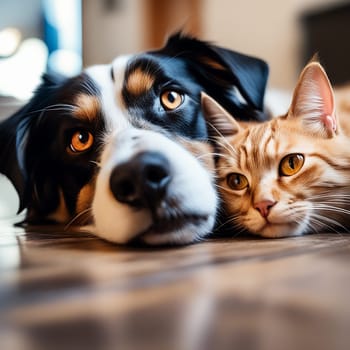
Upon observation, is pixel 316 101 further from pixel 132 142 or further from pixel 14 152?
pixel 14 152

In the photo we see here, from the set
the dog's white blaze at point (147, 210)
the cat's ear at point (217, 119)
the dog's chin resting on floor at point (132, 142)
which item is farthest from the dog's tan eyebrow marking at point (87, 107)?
the cat's ear at point (217, 119)

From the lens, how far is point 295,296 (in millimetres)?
494

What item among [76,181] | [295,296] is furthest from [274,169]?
[295,296]

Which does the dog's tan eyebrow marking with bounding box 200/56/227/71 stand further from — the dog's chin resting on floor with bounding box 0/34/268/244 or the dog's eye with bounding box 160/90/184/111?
the dog's eye with bounding box 160/90/184/111

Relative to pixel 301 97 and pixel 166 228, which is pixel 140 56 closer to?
pixel 301 97

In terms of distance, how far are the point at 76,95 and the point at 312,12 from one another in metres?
2.90

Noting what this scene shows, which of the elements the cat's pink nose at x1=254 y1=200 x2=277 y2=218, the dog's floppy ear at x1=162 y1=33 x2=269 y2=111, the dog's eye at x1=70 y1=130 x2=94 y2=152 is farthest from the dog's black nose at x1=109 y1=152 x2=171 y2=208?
the dog's floppy ear at x1=162 y1=33 x2=269 y2=111

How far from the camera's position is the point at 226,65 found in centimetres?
133

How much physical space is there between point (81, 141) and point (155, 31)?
375 cm

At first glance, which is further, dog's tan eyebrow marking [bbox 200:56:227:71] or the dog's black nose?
dog's tan eyebrow marking [bbox 200:56:227:71]

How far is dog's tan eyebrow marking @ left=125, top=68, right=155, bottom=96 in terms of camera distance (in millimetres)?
1208

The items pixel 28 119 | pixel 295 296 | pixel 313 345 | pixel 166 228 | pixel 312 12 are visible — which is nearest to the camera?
pixel 313 345

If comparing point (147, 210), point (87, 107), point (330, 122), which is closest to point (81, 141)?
point (87, 107)

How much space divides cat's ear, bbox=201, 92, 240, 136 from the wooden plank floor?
19.7 inches
